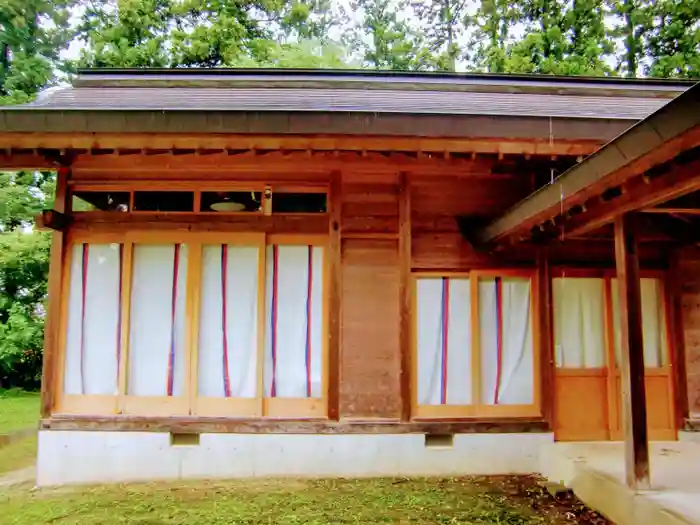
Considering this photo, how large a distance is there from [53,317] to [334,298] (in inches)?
101

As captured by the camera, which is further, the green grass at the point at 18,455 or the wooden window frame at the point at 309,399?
the green grass at the point at 18,455

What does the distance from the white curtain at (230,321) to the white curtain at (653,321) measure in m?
3.51

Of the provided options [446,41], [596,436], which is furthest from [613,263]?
[446,41]

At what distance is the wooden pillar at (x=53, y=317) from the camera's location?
4648 mm

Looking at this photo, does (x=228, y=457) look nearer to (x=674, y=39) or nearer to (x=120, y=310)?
(x=120, y=310)

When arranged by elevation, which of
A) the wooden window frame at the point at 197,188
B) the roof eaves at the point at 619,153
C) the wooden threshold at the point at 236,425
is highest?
the wooden window frame at the point at 197,188

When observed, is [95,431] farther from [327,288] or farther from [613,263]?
[613,263]

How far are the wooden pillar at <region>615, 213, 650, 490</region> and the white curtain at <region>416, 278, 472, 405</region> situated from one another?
1.66 m

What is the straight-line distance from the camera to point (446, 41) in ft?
58.4

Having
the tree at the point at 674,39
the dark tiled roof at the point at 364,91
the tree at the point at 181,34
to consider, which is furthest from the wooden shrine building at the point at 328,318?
the tree at the point at 674,39

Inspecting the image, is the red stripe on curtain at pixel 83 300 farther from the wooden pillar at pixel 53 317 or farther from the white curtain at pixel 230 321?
the white curtain at pixel 230 321

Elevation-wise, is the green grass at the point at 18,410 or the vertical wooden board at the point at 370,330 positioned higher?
Answer: the vertical wooden board at the point at 370,330

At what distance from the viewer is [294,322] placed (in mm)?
4832

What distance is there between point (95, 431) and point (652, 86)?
326 inches
